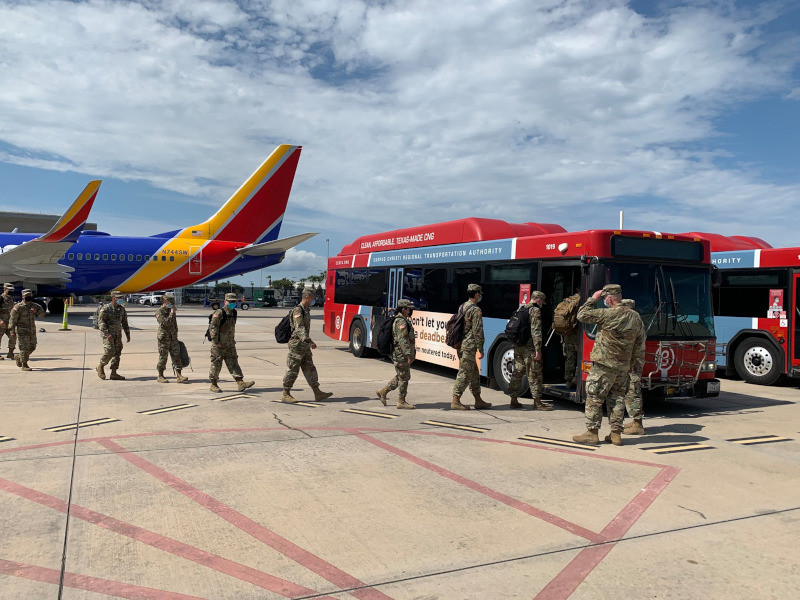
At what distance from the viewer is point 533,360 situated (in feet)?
29.1

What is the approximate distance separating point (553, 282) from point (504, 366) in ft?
5.51

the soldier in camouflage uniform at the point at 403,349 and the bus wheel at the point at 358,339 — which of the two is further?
the bus wheel at the point at 358,339

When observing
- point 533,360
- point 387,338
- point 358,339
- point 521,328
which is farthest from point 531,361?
point 358,339

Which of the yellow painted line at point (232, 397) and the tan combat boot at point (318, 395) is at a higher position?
the tan combat boot at point (318, 395)

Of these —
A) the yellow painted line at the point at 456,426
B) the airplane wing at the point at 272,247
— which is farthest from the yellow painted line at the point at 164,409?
the airplane wing at the point at 272,247

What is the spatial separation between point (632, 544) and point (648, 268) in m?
5.50

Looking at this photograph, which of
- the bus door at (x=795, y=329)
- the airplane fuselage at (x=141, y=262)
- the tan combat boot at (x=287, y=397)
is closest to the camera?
the tan combat boot at (x=287, y=397)

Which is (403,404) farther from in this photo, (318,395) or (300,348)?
(300,348)

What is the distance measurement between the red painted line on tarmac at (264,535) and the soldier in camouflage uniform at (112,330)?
5.46 m

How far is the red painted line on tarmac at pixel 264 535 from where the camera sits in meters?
3.53

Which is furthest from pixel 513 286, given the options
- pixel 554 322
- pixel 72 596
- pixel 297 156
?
pixel 297 156

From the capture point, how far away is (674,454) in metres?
6.57

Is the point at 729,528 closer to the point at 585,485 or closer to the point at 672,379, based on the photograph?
the point at 585,485

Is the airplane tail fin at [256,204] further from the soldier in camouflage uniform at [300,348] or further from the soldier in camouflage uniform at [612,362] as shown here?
the soldier in camouflage uniform at [612,362]
